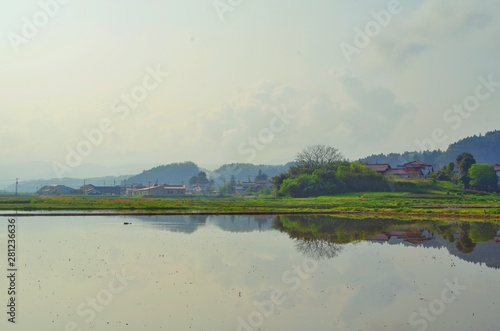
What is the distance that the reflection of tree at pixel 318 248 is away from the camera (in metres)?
21.0

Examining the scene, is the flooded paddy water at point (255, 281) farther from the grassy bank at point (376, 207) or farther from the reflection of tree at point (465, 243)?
the grassy bank at point (376, 207)

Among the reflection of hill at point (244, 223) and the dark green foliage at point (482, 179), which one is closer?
the reflection of hill at point (244, 223)

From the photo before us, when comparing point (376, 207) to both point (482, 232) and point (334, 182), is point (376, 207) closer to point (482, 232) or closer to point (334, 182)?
point (482, 232)

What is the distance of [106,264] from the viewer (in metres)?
18.2

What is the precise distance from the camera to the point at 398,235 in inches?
1128

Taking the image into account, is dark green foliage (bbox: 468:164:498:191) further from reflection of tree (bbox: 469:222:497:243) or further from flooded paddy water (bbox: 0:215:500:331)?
flooded paddy water (bbox: 0:215:500:331)

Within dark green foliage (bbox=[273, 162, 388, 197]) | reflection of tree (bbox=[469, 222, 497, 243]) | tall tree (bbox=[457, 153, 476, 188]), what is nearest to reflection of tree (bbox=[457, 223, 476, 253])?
reflection of tree (bbox=[469, 222, 497, 243])

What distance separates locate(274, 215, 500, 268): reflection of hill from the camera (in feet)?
72.6

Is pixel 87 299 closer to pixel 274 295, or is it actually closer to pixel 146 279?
pixel 146 279

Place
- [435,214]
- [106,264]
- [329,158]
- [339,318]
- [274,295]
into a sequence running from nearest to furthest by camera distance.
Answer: [339,318] → [274,295] → [106,264] → [435,214] → [329,158]

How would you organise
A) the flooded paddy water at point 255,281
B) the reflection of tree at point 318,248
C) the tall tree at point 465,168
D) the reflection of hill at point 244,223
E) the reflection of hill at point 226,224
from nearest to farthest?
the flooded paddy water at point 255,281 < the reflection of tree at point 318,248 < the reflection of hill at point 226,224 < the reflection of hill at point 244,223 < the tall tree at point 465,168

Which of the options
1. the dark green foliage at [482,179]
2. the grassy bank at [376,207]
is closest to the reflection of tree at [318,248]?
the grassy bank at [376,207]

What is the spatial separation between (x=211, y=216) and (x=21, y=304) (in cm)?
3173

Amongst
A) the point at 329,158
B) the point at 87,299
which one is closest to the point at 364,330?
the point at 87,299
